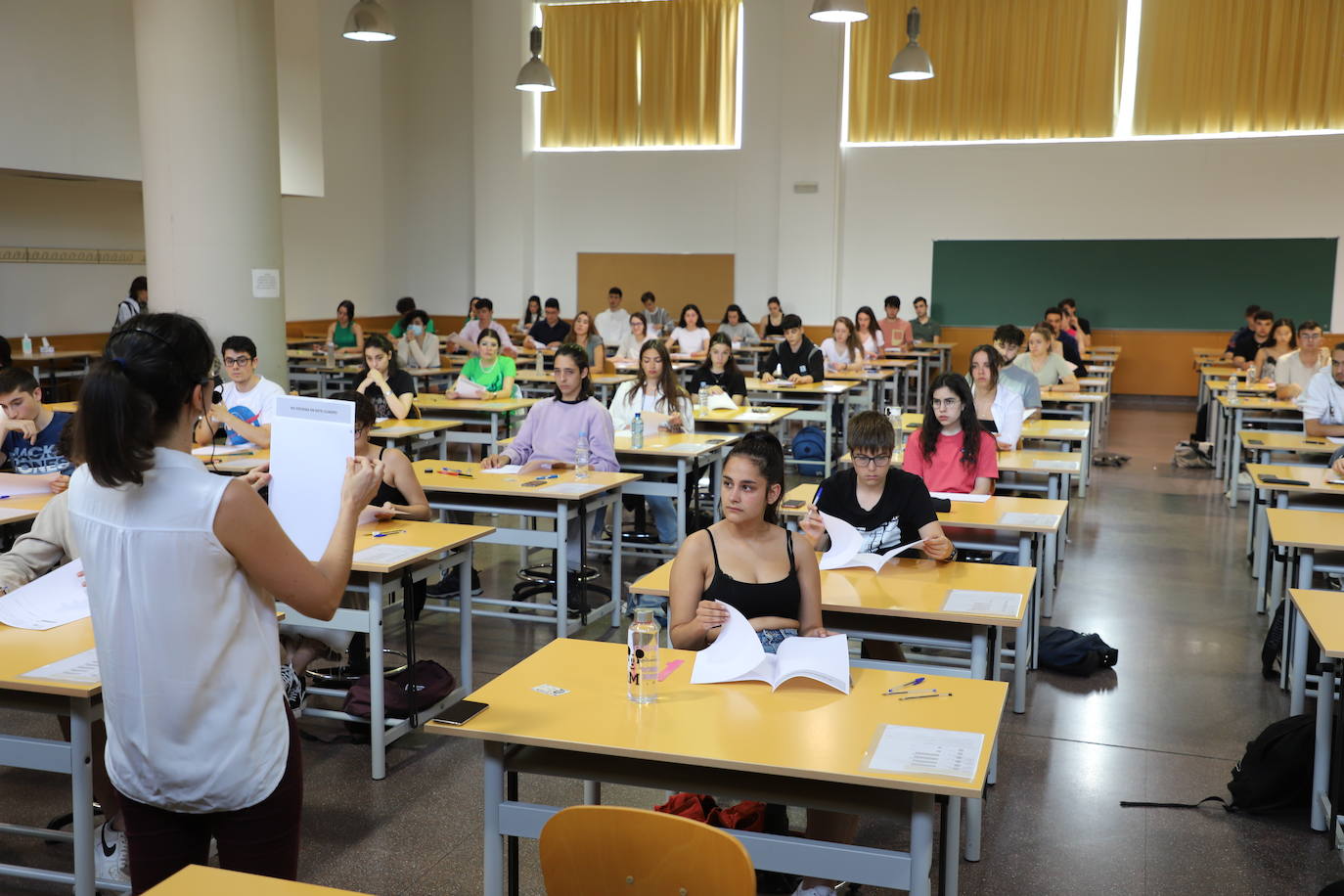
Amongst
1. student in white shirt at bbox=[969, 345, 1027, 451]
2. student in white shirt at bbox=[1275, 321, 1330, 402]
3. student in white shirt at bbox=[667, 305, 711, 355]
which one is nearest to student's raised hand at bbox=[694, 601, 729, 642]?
student in white shirt at bbox=[969, 345, 1027, 451]

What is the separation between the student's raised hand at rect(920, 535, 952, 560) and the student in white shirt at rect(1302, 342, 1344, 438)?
181 inches

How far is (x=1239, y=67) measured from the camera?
47.3 ft

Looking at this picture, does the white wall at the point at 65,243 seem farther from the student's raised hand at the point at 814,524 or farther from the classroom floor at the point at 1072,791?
the student's raised hand at the point at 814,524

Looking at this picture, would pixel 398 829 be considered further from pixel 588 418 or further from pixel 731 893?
pixel 588 418

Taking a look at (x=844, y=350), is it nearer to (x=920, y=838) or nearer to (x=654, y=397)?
(x=654, y=397)

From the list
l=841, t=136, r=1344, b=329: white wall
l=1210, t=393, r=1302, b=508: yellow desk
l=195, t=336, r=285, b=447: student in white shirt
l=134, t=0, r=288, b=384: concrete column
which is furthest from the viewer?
l=841, t=136, r=1344, b=329: white wall

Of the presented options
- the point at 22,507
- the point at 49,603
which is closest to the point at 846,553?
the point at 49,603

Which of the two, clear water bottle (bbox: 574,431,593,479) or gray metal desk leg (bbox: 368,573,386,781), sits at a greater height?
clear water bottle (bbox: 574,431,593,479)

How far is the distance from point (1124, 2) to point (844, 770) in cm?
1516

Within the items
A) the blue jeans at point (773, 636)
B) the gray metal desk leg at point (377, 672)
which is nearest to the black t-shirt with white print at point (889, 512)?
the blue jeans at point (773, 636)

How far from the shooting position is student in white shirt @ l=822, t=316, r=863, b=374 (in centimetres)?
1166

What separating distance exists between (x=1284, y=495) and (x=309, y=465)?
4.90 meters

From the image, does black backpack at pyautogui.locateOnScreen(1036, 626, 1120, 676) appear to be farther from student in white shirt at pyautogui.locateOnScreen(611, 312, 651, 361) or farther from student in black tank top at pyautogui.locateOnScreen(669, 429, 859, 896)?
student in white shirt at pyautogui.locateOnScreen(611, 312, 651, 361)

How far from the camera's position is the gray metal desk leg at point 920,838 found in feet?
Result: 7.23
